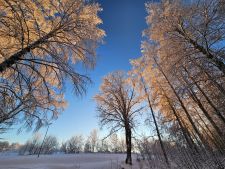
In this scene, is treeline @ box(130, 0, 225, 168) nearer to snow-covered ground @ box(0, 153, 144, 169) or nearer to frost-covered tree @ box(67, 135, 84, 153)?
snow-covered ground @ box(0, 153, 144, 169)

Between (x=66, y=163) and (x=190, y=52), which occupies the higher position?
(x=190, y=52)

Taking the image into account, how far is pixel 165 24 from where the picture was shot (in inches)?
312

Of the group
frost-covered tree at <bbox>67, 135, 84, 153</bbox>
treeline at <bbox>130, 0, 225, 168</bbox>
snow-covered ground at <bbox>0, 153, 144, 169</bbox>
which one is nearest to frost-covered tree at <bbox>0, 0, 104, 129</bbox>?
treeline at <bbox>130, 0, 225, 168</bbox>

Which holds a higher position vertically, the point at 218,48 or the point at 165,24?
the point at 165,24

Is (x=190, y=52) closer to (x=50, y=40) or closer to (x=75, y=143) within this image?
(x=50, y=40)

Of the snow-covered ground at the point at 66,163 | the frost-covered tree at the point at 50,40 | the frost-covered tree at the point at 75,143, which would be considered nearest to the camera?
the frost-covered tree at the point at 50,40

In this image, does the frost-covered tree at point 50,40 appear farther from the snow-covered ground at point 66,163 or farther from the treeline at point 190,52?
the snow-covered ground at point 66,163

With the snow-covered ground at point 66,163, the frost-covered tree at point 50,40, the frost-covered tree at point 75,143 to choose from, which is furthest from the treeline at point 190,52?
the frost-covered tree at point 75,143

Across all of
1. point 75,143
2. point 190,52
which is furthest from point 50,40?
point 75,143

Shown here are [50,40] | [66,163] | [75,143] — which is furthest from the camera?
[75,143]

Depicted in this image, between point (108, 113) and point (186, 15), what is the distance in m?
9.08

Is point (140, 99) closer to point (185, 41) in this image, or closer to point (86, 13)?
point (185, 41)

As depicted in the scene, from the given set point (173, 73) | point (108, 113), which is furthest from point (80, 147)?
point (173, 73)

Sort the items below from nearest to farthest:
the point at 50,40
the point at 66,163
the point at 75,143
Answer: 1. the point at 50,40
2. the point at 66,163
3. the point at 75,143
